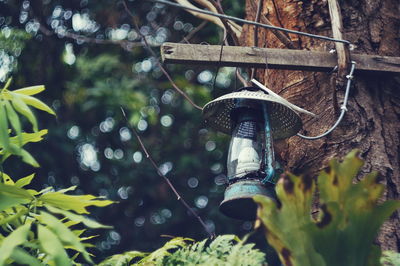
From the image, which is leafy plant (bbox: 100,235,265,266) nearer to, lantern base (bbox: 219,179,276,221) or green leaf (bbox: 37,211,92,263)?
green leaf (bbox: 37,211,92,263)

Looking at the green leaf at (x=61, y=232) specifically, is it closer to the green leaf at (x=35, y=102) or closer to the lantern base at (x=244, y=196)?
the green leaf at (x=35, y=102)

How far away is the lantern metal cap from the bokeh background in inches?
112

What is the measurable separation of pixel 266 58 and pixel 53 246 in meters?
1.32

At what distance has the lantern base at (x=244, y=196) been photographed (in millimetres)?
2500

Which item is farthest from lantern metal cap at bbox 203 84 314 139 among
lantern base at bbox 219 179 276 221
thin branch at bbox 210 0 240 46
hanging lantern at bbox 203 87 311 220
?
thin branch at bbox 210 0 240 46

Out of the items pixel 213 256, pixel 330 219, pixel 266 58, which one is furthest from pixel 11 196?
pixel 266 58

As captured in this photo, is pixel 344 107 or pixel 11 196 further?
pixel 344 107

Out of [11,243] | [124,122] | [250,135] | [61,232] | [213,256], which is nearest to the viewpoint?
[11,243]

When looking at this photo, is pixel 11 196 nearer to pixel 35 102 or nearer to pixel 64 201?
pixel 64 201

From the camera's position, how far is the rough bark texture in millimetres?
2781

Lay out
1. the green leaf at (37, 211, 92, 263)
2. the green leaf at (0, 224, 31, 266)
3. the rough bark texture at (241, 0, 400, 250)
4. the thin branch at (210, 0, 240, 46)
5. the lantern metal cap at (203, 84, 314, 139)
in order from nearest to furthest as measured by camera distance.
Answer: the green leaf at (0, 224, 31, 266)
the green leaf at (37, 211, 92, 263)
the lantern metal cap at (203, 84, 314, 139)
the rough bark texture at (241, 0, 400, 250)
the thin branch at (210, 0, 240, 46)

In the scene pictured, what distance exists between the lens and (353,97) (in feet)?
9.44

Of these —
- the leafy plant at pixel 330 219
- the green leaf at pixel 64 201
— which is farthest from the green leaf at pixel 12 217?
the leafy plant at pixel 330 219

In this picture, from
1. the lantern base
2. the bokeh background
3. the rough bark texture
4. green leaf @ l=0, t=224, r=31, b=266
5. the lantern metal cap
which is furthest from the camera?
the bokeh background
